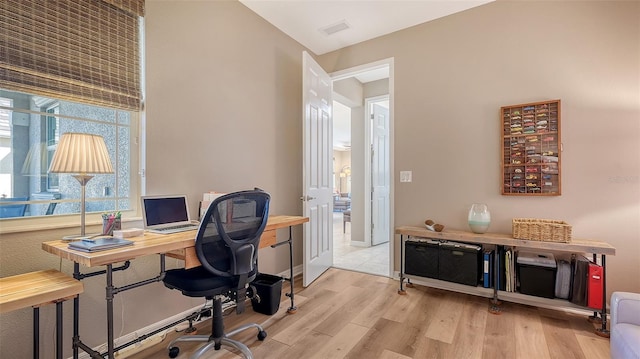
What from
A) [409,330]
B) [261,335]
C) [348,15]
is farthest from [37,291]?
[348,15]

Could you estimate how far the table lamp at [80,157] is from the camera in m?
1.46

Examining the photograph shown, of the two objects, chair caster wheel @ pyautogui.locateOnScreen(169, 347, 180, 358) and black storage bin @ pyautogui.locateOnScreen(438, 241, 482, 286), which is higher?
black storage bin @ pyautogui.locateOnScreen(438, 241, 482, 286)

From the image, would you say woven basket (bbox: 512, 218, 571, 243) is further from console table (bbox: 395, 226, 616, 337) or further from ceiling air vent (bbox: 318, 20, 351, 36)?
ceiling air vent (bbox: 318, 20, 351, 36)

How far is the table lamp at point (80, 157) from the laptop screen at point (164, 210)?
0.34 meters

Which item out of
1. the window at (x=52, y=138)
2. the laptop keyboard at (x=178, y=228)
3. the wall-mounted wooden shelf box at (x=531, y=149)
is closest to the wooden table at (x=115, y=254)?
the laptop keyboard at (x=178, y=228)

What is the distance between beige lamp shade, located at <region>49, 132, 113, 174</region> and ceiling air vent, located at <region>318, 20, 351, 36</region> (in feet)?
8.31

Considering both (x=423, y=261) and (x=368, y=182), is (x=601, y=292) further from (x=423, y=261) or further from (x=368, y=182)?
(x=368, y=182)

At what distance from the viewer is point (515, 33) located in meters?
2.67

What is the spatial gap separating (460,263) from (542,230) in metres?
0.70

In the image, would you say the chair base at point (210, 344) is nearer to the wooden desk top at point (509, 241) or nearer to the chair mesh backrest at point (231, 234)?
the chair mesh backrest at point (231, 234)

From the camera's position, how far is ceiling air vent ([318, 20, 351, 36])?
309 centimetres

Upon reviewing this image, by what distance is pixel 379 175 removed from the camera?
4.93 meters

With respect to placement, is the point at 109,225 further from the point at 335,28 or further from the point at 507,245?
Result: the point at 507,245

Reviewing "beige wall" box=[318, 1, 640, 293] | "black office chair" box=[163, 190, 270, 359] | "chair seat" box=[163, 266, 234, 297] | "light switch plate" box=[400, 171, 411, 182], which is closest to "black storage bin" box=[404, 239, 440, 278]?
"beige wall" box=[318, 1, 640, 293]
